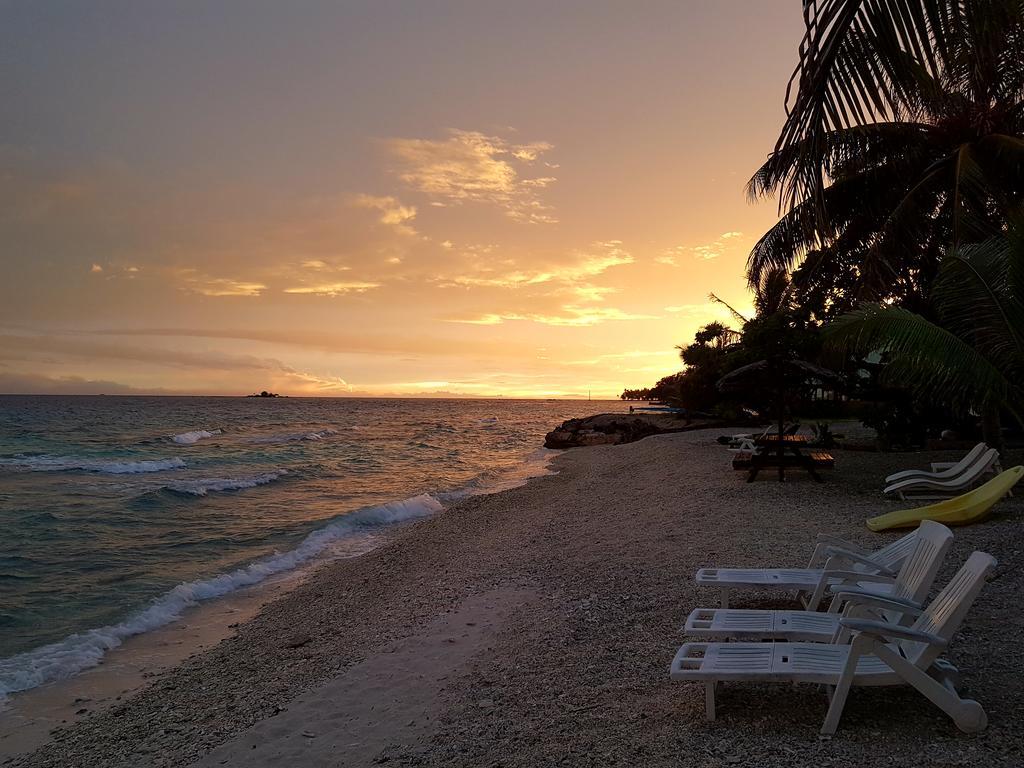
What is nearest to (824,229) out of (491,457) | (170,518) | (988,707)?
(988,707)

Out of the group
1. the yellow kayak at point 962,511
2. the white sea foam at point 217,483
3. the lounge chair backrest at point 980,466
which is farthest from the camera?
the white sea foam at point 217,483

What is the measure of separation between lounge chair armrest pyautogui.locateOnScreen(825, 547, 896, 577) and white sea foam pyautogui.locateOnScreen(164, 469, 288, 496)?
63.2ft

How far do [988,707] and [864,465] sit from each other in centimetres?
1303

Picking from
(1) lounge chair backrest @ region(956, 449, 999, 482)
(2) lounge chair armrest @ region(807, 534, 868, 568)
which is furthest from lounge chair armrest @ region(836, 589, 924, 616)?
(1) lounge chair backrest @ region(956, 449, 999, 482)

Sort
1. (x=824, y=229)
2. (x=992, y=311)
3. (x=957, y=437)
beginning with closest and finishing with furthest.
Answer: (x=824, y=229), (x=992, y=311), (x=957, y=437)

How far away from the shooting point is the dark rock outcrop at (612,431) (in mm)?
34469

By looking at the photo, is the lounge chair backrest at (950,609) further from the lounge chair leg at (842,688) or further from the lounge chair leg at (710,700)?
the lounge chair leg at (710,700)

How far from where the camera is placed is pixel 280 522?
16.2 meters

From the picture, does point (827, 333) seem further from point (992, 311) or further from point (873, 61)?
point (873, 61)

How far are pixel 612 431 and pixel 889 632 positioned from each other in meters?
31.9

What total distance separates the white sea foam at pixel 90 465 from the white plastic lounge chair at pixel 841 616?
29.2 m

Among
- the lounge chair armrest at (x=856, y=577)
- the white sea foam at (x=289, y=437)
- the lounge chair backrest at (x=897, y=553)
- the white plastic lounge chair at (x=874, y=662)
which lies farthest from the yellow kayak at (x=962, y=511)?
the white sea foam at (x=289, y=437)

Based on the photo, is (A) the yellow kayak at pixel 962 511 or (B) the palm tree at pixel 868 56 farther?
(A) the yellow kayak at pixel 962 511

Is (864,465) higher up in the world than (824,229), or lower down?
lower down
